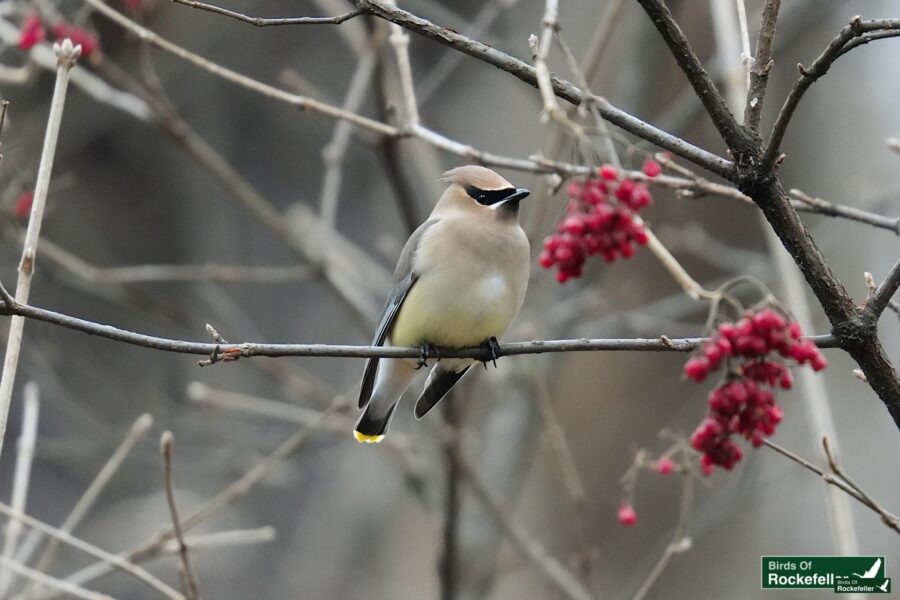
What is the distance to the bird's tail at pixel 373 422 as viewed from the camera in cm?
463

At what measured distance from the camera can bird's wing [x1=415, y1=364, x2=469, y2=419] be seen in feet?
15.3

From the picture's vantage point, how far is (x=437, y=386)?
4680mm

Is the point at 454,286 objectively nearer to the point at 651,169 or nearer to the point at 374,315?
the point at 651,169

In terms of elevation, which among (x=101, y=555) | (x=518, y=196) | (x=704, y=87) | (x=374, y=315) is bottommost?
(x=101, y=555)

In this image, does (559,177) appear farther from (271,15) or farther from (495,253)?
(271,15)

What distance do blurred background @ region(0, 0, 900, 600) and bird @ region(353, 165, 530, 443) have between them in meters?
1.41

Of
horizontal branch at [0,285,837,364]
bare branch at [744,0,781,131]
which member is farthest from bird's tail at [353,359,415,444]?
bare branch at [744,0,781,131]

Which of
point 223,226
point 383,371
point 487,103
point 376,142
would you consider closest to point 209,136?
point 223,226

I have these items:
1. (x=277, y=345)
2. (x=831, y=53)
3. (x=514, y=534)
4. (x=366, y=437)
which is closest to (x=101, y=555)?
(x=277, y=345)

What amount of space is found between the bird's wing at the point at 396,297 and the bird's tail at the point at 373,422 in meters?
0.05

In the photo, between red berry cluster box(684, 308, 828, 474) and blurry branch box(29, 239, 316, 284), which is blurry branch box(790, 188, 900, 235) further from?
blurry branch box(29, 239, 316, 284)

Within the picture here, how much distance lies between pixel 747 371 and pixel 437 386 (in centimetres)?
175

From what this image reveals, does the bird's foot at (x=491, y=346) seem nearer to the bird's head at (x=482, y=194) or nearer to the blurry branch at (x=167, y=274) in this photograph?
the bird's head at (x=482, y=194)

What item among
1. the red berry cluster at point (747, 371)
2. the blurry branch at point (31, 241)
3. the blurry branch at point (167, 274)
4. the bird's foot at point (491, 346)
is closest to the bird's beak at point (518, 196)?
the bird's foot at point (491, 346)
